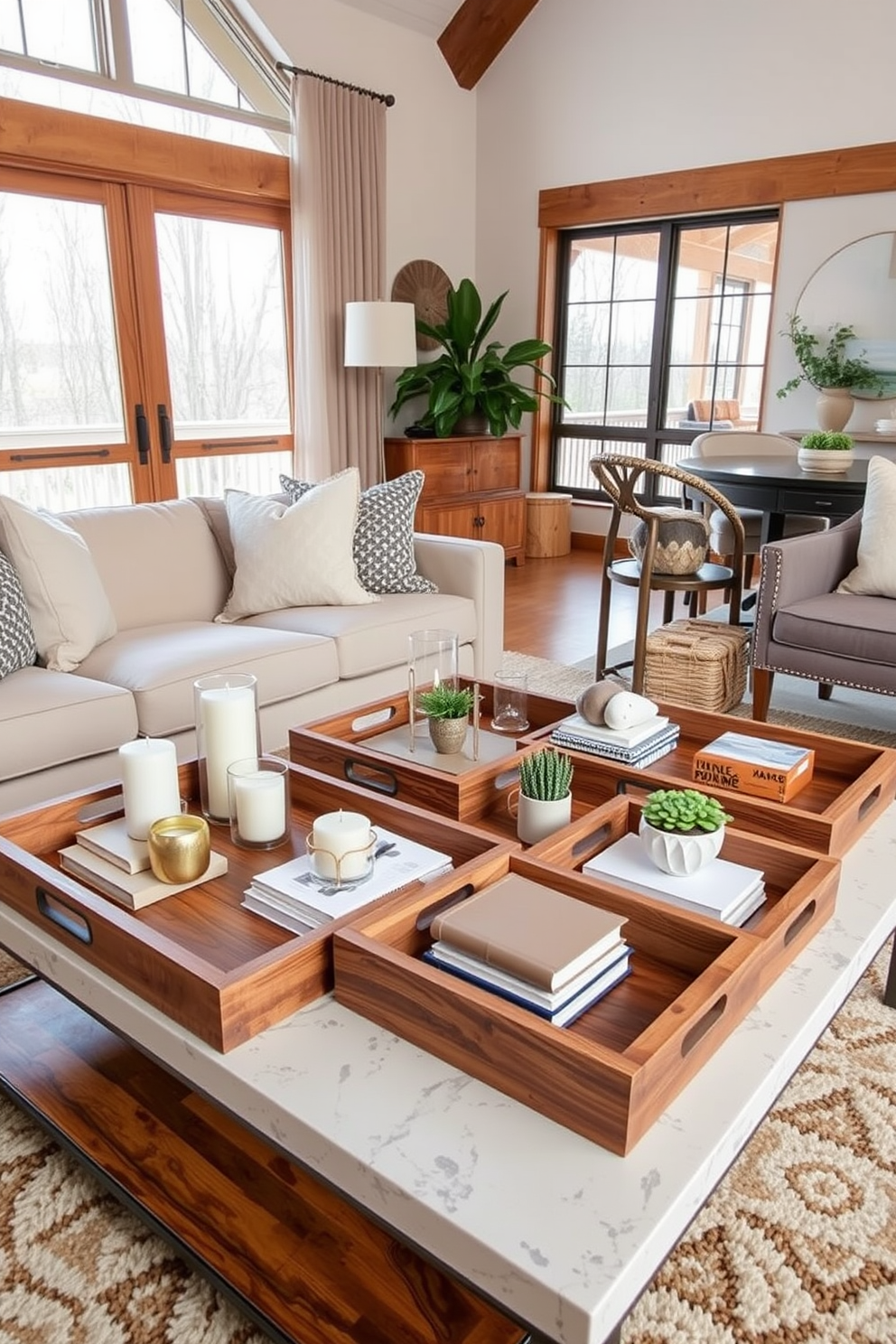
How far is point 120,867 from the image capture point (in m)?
1.48

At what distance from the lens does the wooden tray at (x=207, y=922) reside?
1.09 meters

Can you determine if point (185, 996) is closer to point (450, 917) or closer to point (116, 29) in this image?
point (450, 917)

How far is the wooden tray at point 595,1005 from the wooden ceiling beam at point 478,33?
587 centimetres

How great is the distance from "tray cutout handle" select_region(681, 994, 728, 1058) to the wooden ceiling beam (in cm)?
616

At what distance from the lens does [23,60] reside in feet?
12.9

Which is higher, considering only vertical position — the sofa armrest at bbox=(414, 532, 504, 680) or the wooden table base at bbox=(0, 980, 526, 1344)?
the sofa armrest at bbox=(414, 532, 504, 680)

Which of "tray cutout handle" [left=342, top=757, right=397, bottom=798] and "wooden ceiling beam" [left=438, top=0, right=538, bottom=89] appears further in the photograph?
"wooden ceiling beam" [left=438, top=0, right=538, bottom=89]

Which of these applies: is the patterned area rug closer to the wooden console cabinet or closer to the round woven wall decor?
the wooden console cabinet

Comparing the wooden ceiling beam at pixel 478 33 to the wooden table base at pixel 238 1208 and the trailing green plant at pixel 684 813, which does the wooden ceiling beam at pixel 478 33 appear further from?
the wooden table base at pixel 238 1208

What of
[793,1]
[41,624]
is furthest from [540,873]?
[793,1]

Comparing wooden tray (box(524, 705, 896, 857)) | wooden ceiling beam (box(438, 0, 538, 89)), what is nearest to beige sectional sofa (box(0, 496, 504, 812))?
wooden tray (box(524, 705, 896, 857))

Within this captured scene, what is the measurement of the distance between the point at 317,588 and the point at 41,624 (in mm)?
819

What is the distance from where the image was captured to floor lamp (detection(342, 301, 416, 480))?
486 cm

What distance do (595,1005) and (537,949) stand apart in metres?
0.12
